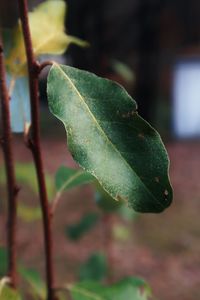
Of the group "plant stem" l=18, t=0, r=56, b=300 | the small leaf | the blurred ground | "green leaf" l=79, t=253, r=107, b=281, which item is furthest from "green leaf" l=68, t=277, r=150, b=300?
the blurred ground

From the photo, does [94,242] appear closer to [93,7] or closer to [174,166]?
[174,166]

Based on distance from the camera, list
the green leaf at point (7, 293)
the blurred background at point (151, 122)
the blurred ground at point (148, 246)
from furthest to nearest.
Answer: the blurred background at point (151, 122) < the blurred ground at point (148, 246) < the green leaf at point (7, 293)

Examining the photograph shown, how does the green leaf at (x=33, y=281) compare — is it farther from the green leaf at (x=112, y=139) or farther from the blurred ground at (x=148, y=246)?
the blurred ground at (x=148, y=246)

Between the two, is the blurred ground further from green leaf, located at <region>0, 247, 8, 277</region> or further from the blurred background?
green leaf, located at <region>0, 247, 8, 277</region>

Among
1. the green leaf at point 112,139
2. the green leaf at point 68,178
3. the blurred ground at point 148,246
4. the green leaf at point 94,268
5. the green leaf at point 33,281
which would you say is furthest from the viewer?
the blurred ground at point 148,246

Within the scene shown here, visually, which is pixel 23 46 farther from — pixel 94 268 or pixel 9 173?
pixel 94 268

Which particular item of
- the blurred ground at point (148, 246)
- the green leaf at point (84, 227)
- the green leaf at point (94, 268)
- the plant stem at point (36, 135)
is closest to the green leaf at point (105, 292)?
the plant stem at point (36, 135)
